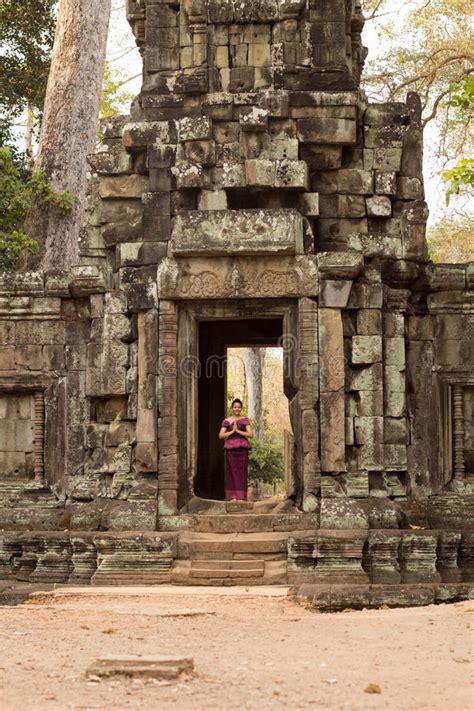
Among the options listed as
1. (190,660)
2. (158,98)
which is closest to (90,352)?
(158,98)

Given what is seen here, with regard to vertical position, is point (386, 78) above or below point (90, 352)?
above

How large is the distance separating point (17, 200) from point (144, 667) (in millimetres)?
12363

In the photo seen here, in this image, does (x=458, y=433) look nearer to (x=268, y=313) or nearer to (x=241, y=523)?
(x=268, y=313)

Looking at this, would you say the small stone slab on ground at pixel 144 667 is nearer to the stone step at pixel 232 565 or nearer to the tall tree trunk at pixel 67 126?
the stone step at pixel 232 565

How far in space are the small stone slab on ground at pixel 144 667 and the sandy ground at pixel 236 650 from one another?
0.07m

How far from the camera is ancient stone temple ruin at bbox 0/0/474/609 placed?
43.6 feet

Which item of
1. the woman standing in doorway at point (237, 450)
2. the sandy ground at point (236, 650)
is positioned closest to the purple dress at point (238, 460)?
the woman standing in doorway at point (237, 450)

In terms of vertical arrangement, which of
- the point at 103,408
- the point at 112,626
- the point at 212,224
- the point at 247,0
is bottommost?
the point at 112,626

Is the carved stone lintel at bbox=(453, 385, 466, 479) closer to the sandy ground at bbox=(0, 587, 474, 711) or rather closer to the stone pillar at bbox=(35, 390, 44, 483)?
the sandy ground at bbox=(0, 587, 474, 711)

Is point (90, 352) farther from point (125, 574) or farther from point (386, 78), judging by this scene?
point (386, 78)

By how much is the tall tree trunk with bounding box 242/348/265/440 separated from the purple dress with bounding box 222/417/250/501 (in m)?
16.0

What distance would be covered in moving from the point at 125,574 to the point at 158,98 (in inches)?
200

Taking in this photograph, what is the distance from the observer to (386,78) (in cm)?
2648

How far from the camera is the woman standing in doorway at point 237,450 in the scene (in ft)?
49.2
